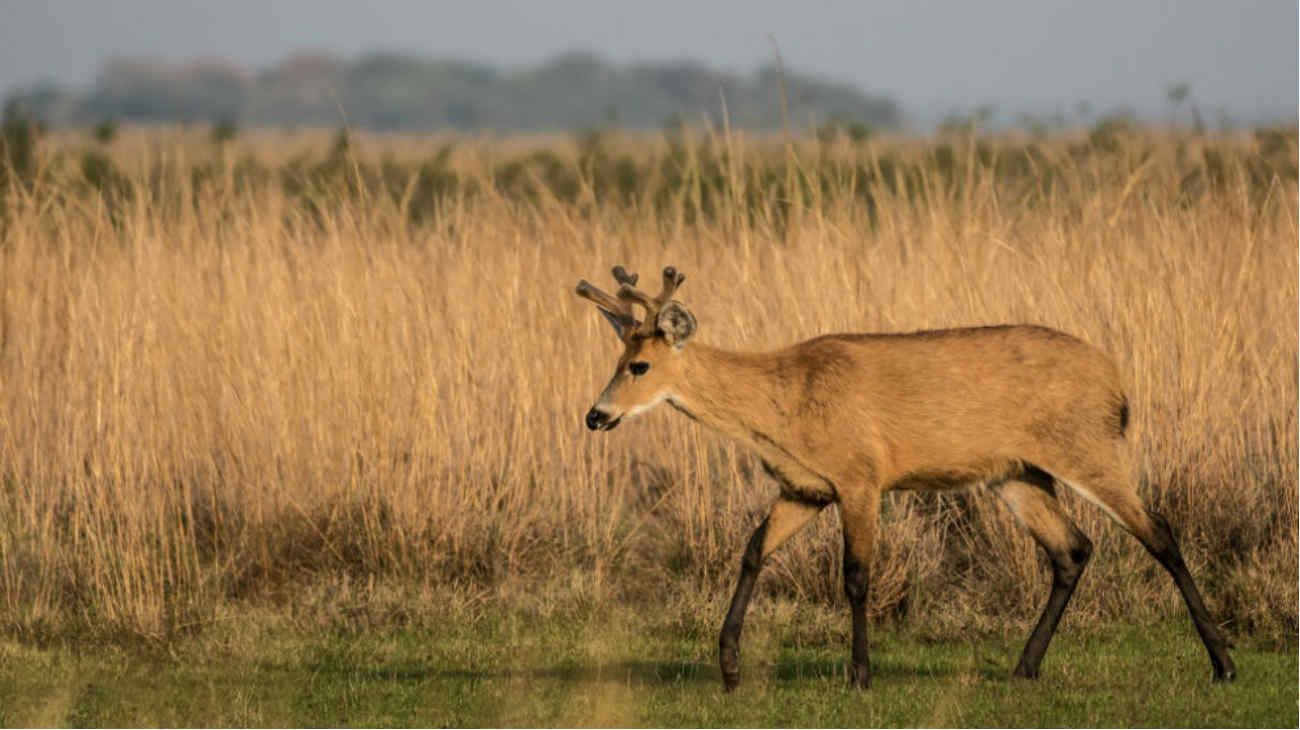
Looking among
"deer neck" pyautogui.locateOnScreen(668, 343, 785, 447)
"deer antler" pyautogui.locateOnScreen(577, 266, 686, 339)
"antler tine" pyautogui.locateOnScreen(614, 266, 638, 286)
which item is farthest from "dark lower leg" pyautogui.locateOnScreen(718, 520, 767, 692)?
"antler tine" pyautogui.locateOnScreen(614, 266, 638, 286)

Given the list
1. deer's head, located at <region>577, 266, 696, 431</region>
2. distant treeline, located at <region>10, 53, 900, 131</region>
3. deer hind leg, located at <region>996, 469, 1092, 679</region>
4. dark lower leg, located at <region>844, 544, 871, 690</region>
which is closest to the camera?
deer's head, located at <region>577, 266, 696, 431</region>

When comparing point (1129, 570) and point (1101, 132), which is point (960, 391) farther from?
point (1101, 132)

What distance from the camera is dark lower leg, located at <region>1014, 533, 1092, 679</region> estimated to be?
859 centimetres

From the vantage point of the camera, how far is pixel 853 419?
8461mm

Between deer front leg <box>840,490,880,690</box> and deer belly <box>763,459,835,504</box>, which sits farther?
deer belly <box>763,459,835,504</box>

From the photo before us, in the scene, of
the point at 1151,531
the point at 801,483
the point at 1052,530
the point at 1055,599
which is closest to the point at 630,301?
the point at 801,483

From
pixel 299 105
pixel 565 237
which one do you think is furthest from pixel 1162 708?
pixel 299 105

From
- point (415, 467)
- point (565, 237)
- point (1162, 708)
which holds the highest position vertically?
point (565, 237)

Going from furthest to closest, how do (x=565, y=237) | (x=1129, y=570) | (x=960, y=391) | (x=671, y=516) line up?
(x=565, y=237) < (x=671, y=516) < (x=1129, y=570) < (x=960, y=391)

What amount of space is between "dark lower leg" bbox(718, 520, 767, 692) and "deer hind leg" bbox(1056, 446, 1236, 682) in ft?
4.40

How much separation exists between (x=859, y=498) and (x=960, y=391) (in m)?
0.69

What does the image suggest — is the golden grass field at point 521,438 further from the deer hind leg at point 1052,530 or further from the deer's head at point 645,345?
the deer's head at point 645,345

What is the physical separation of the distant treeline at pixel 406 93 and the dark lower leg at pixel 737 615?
5342 inches

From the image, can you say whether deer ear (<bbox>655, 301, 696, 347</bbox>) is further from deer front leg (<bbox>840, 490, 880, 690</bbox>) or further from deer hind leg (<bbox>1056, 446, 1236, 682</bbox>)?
deer hind leg (<bbox>1056, 446, 1236, 682</bbox>)
